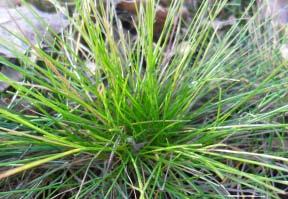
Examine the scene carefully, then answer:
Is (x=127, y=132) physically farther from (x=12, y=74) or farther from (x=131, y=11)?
(x=131, y=11)

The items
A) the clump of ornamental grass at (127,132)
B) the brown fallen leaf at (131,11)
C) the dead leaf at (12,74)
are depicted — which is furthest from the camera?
the brown fallen leaf at (131,11)

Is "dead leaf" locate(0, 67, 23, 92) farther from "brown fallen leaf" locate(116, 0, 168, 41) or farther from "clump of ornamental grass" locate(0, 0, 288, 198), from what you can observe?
"brown fallen leaf" locate(116, 0, 168, 41)

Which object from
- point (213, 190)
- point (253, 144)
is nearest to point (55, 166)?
point (213, 190)

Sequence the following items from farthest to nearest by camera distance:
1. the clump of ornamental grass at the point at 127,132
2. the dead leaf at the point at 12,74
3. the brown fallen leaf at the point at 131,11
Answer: the brown fallen leaf at the point at 131,11 < the dead leaf at the point at 12,74 < the clump of ornamental grass at the point at 127,132

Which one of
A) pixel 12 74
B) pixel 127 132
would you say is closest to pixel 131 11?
pixel 12 74

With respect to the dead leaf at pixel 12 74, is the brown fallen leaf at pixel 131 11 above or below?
above

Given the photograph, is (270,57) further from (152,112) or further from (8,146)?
(8,146)

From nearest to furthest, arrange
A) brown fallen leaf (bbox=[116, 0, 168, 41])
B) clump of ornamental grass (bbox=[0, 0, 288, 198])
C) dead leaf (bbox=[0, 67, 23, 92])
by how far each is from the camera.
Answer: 1. clump of ornamental grass (bbox=[0, 0, 288, 198])
2. dead leaf (bbox=[0, 67, 23, 92])
3. brown fallen leaf (bbox=[116, 0, 168, 41])

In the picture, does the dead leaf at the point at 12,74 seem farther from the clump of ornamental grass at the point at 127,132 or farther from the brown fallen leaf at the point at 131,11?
the brown fallen leaf at the point at 131,11

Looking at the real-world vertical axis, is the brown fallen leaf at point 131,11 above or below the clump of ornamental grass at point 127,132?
above

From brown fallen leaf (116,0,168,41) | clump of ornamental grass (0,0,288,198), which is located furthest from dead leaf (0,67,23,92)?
brown fallen leaf (116,0,168,41)

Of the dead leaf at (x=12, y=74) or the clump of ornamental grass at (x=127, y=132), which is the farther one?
the dead leaf at (x=12, y=74)

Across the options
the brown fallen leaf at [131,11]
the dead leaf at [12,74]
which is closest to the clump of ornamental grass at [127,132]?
the dead leaf at [12,74]
